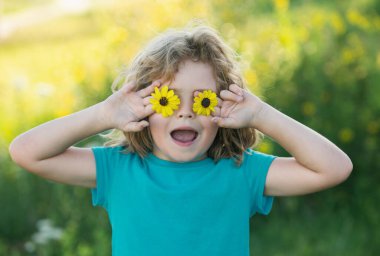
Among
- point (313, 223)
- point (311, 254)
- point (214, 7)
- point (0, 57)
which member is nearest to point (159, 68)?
point (311, 254)

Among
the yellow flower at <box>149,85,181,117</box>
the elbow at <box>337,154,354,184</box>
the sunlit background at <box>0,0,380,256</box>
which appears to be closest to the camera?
the yellow flower at <box>149,85,181,117</box>

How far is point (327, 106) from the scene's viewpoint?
14.6ft

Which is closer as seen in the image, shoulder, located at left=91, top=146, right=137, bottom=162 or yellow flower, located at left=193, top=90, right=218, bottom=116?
yellow flower, located at left=193, top=90, right=218, bottom=116

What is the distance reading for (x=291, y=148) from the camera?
2264mm

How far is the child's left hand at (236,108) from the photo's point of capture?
7.23 feet

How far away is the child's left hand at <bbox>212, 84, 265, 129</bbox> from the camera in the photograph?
2.21 metres

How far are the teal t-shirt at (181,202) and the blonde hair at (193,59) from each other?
0.20ft

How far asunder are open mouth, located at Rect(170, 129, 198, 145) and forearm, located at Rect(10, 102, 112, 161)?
225mm

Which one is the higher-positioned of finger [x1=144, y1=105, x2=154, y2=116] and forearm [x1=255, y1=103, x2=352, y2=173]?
finger [x1=144, y1=105, x2=154, y2=116]

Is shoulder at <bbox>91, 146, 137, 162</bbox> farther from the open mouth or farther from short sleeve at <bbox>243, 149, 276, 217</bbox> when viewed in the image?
short sleeve at <bbox>243, 149, 276, 217</bbox>

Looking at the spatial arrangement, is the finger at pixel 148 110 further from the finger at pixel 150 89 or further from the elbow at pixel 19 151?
the elbow at pixel 19 151

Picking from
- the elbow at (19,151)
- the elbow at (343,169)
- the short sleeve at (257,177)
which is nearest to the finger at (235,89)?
the short sleeve at (257,177)

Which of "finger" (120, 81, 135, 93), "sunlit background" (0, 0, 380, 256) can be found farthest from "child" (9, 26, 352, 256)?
"sunlit background" (0, 0, 380, 256)

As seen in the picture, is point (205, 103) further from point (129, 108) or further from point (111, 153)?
point (111, 153)
